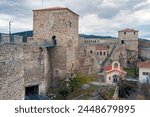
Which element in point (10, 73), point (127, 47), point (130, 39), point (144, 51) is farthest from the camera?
point (144, 51)

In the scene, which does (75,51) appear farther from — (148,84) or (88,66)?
(148,84)

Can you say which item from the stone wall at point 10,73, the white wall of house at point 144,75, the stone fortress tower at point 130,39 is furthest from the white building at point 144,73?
the stone wall at point 10,73

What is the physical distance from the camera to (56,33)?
758 inches

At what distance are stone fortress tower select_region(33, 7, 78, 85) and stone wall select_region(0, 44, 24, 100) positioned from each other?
8.78 meters

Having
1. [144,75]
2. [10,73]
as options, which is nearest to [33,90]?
[144,75]

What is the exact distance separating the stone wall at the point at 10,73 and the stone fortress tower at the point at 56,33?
8778mm

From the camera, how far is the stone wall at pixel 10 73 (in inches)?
351

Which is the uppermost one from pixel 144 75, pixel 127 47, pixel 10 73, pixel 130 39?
pixel 130 39

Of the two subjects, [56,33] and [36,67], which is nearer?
[36,67]

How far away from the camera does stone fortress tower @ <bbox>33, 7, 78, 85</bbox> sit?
19.1 m

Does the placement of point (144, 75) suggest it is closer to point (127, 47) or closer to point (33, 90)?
point (33, 90)

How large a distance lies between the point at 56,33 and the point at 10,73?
33.0 feet

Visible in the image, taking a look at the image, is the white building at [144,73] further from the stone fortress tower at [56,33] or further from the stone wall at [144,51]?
the stone wall at [144,51]

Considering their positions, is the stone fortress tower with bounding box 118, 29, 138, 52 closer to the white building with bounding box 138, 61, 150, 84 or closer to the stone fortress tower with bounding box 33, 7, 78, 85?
the white building with bounding box 138, 61, 150, 84
